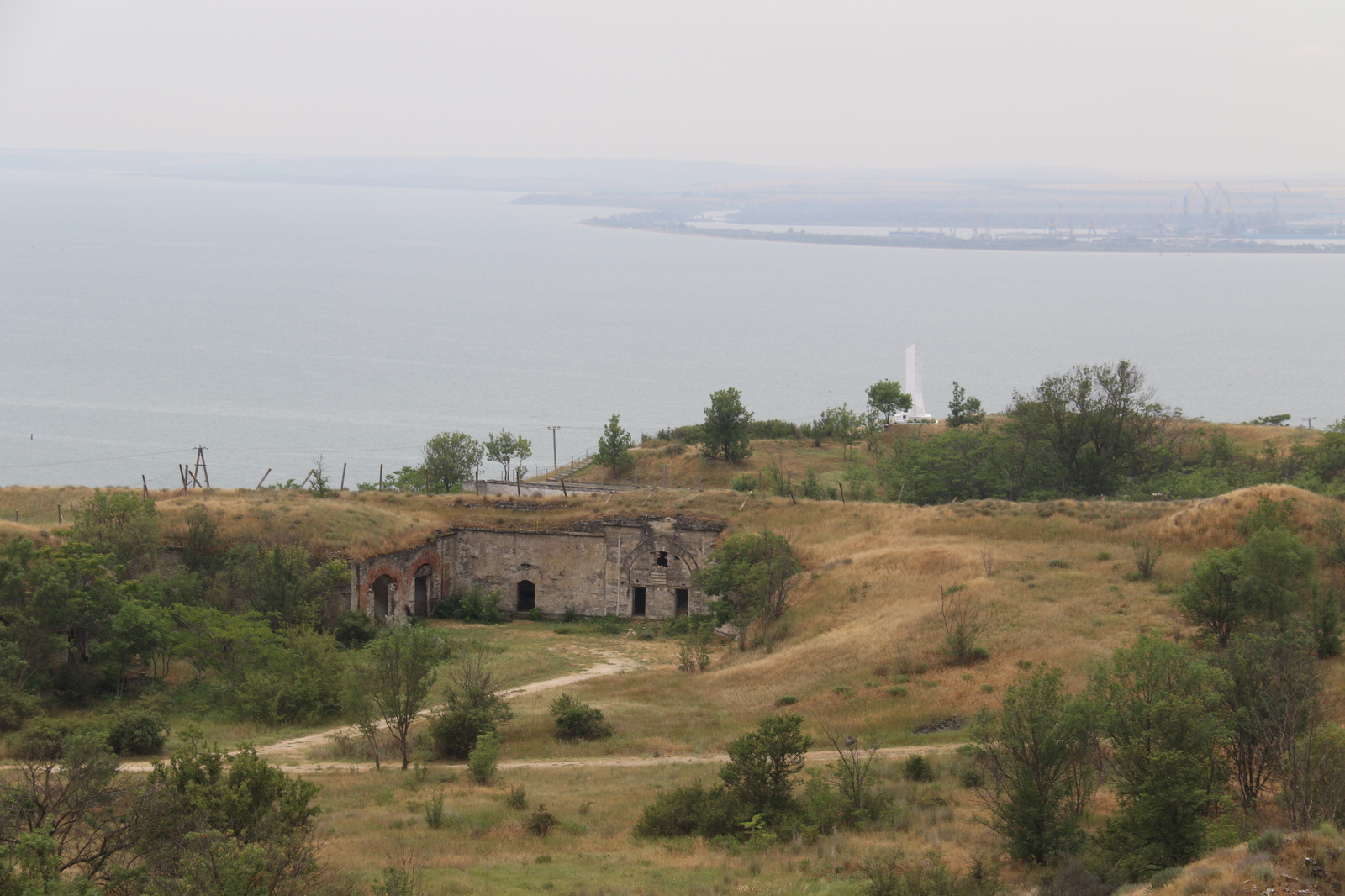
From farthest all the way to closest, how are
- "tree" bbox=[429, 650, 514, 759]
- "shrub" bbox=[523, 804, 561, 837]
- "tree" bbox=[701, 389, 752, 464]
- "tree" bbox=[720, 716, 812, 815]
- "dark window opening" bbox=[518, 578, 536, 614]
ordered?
1. "tree" bbox=[701, 389, 752, 464]
2. "dark window opening" bbox=[518, 578, 536, 614]
3. "tree" bbox=[429, 650, 514, 759]
4. "tree" bbox=[720, 716, 812, 815]
5. "shrub" bbox=[523, 804, 561, 837]

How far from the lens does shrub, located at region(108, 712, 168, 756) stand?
878 inches

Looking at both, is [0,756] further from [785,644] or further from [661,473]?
[661,473]

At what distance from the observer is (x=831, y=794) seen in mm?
17797

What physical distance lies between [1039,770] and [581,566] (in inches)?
1002

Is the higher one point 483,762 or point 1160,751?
point 1160,751

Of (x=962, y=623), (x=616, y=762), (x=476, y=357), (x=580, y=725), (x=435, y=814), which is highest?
(x=476, y=357)

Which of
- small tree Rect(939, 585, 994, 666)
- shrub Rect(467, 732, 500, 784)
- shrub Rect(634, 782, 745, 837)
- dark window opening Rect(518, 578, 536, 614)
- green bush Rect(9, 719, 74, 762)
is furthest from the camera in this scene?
dark window opening Rect(518, 578, 536, 614)

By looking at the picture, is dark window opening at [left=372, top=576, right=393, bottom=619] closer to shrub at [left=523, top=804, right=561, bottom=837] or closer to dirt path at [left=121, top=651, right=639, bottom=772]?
dirt path at [left=121, top=651, right=639, bottom=772]

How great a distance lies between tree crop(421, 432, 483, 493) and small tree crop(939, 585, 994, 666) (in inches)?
1093

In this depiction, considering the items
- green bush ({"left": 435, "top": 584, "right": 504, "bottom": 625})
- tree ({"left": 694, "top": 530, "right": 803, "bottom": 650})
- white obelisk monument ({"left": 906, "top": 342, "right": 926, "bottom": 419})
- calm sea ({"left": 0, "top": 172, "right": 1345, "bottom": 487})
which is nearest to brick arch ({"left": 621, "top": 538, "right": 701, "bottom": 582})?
tree ({"left": 694, "top": 530, "right": 803, "bottom": 650})

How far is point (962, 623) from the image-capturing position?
85.8 feet

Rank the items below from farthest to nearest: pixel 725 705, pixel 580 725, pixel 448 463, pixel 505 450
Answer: pixel 505 450
pixel 448 463
pixel 725 705
pixel 580 725

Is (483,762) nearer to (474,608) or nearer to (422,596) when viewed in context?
(474,608)

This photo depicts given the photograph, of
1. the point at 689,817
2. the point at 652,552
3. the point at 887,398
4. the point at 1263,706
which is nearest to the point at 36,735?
the point at 689,817
